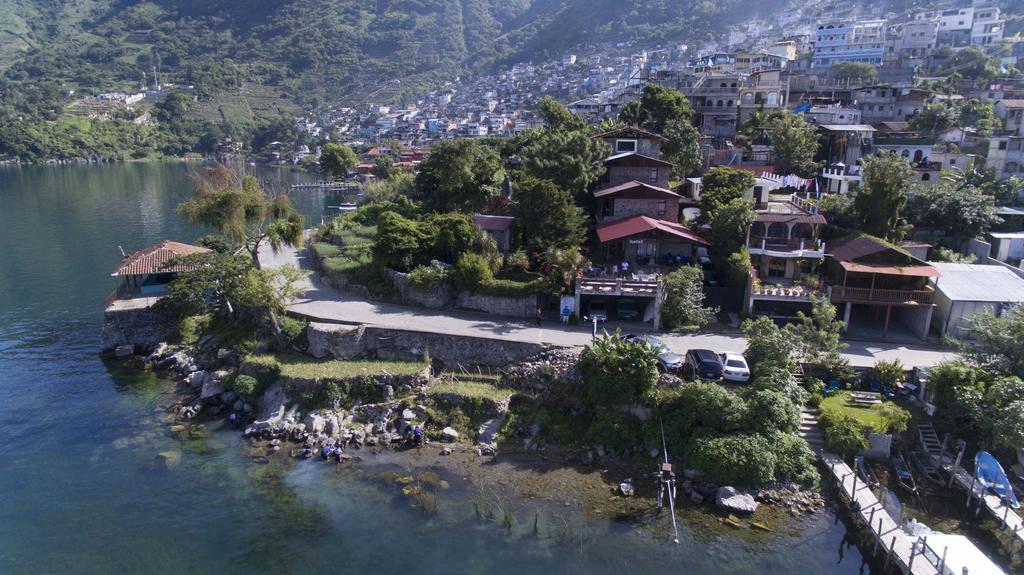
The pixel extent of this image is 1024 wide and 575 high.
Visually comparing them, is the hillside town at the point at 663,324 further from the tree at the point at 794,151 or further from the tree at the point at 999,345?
the tree at the point at 794,151

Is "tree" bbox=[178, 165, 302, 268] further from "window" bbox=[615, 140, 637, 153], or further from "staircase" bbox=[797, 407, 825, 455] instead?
"staircase" bbox=[797, 407, 825, 455]

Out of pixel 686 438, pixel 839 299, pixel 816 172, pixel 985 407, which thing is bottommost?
pixel 686 438

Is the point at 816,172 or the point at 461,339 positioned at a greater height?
the point at 816,172

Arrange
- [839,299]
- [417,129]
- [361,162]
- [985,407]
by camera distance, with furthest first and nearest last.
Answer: [417,129] < [361,162] < [839,299] < [985,407]

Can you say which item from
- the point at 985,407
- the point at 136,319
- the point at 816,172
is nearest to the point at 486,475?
the point at 985,407

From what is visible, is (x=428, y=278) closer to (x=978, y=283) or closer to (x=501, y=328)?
(x=501, y=328)

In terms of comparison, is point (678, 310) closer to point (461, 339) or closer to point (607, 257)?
point (607, 257)

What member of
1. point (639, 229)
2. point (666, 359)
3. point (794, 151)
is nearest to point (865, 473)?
point (666, 359)

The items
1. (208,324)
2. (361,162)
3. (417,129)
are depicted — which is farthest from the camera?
(417,129)
